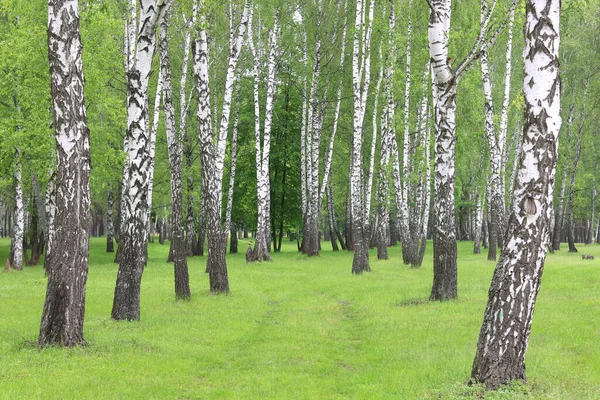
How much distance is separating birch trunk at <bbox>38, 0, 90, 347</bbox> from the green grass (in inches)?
24.1

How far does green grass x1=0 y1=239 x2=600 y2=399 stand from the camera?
7.38 m

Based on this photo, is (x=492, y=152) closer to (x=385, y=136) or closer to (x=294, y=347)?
(x=385, y=136)

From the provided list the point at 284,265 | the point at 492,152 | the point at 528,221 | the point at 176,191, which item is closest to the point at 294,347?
the point at 528,221

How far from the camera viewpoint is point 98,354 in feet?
29.2

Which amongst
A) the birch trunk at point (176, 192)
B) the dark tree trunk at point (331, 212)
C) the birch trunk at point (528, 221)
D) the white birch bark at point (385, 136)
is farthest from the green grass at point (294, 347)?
the dark tree trunk at point (331, 212)

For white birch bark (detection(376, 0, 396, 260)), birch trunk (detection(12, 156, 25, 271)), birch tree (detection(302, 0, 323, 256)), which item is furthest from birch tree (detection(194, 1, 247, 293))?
birch tree (detection(302, 0, 323, 256))

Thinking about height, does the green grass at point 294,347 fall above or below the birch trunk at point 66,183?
below

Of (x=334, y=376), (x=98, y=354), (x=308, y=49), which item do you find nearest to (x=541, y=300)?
(x=334, y=376)

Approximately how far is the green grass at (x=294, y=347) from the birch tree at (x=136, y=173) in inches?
24.8

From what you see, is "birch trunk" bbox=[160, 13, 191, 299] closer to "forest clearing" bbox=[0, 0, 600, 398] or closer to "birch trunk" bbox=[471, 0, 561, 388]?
"forest clearing" bbox=[0, 0, 600, 398]

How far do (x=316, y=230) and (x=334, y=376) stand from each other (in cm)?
2627

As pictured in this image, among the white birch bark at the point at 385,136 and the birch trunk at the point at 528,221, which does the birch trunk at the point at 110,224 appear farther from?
the birch trunk at the point at 528,221

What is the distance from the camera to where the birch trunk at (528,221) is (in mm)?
6891

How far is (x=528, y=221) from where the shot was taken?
22.7 ft
